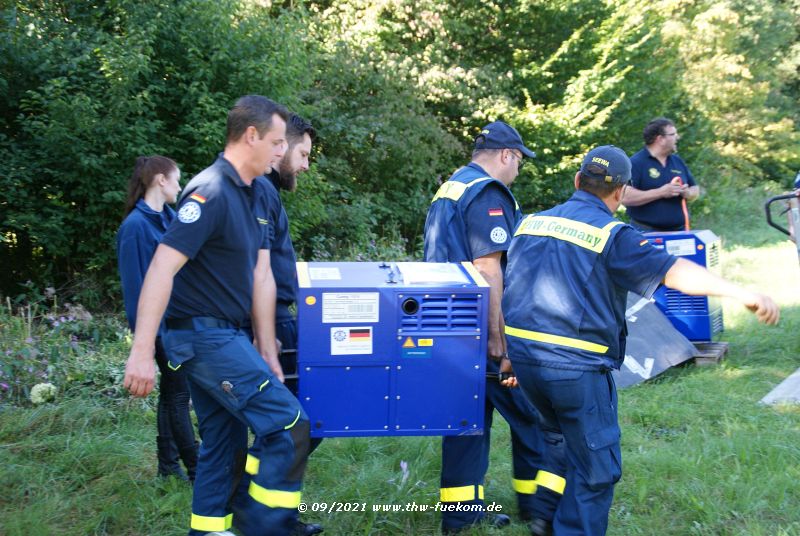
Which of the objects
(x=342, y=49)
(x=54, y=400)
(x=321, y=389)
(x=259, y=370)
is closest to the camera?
(x=259, y=370)

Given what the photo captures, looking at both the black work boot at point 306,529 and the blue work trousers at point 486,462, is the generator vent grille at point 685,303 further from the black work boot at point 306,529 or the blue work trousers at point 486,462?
the black work boot at point 306,529

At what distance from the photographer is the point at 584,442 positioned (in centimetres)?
366

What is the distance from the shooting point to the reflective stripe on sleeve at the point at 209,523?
12.1 feet

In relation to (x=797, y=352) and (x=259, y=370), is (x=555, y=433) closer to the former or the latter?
(x=259, y=370)

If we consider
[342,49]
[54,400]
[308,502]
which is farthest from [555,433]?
[342,49]

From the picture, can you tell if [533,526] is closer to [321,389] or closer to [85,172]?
[321,389]

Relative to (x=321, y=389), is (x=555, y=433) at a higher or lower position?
lower

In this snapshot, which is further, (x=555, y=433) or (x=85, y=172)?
(x=85, y=172)

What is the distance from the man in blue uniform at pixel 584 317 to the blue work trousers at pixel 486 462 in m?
0.46

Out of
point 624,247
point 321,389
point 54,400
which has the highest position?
point 624,247

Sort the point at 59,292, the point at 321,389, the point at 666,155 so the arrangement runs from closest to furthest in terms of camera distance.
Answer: the point at 321,389
the point at 666,155
the point at 59,292

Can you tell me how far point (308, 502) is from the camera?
462cm

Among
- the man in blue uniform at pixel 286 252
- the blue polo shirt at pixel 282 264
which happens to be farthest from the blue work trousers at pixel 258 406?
the blue polo shirt at pixel 282 264

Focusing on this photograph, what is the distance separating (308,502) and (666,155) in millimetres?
5030
